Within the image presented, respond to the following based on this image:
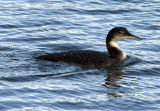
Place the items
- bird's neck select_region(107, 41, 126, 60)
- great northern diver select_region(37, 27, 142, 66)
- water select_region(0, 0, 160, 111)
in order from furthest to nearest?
1. bird's neck select_region(107, 41, 126, 60)
2. great northern diver select_region(37, 27, 142, 66)
3. water select_region(0, 0, 160, 111)

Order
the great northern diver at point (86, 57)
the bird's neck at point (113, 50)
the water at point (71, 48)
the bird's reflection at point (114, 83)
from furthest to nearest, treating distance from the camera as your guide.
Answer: the bird's neck at point (113, 50)
the great northern diver at point (86, 57)
the bird's reflection at point (114, 83)
the water at point (71, 48)

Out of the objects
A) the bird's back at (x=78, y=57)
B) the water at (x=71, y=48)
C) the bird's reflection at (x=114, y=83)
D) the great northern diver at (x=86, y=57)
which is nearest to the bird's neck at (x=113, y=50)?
the great northern diver at (x=86, y=57)

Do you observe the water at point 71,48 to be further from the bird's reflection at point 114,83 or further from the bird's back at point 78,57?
the bird's back at point 78,57

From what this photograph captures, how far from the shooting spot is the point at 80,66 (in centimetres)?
1111

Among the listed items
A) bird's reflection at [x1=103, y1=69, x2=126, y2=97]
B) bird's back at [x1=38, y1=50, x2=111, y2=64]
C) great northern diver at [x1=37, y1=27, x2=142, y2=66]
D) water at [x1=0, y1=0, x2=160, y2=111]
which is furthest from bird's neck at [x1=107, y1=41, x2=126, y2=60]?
bird's reflection at [x1=103, y1=69, x2=126, y2=97]

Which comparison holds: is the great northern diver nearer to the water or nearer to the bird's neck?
the bird's neck

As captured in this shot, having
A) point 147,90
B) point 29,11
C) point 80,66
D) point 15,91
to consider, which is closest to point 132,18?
point 29,11

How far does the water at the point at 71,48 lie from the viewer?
8844mm

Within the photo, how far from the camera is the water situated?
29.0 ft

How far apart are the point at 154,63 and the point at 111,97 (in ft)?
9.44

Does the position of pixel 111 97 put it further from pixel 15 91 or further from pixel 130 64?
pixel 130 64

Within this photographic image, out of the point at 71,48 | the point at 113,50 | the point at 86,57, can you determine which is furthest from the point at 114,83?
the point at 71,48

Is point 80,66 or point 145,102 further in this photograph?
point 80,66

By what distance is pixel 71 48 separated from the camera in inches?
507
